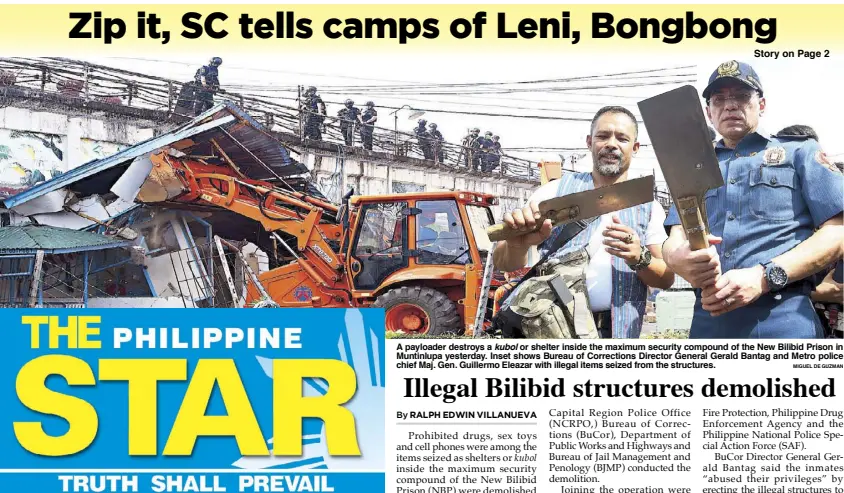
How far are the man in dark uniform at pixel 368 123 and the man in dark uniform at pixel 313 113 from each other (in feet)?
0.75

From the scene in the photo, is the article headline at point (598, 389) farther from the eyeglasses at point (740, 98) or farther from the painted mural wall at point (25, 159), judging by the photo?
the painted mural wall at point (25, 159)

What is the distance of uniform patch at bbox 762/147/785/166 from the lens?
282cm

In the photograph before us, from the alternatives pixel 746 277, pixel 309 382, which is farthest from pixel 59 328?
pixel 746 277

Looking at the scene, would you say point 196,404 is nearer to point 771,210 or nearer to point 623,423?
point 623,423

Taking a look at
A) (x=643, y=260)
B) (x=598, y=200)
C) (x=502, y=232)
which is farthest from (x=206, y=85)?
(x=643, y=260)

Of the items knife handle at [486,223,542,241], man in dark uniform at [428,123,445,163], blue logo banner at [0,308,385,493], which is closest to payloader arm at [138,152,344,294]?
man in dark uniform at [428,123,445,163]

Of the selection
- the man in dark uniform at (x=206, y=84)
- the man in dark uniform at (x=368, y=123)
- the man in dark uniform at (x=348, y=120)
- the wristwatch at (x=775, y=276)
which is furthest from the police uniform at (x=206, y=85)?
the wristwatch at (x=775, y=276)

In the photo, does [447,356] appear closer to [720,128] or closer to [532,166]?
[532,166]

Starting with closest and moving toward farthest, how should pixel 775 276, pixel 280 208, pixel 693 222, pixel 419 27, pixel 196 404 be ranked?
1. pixel 693 222
2. pixel 775 276
3. pixel 196 404
4. pixel 419 27
5. pixel 280 208

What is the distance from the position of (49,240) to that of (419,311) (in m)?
2.13

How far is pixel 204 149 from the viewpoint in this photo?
4723mm

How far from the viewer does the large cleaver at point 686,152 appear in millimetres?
2488

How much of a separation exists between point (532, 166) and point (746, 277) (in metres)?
1.71

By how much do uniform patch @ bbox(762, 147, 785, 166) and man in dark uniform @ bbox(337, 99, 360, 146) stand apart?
2.21 metres
